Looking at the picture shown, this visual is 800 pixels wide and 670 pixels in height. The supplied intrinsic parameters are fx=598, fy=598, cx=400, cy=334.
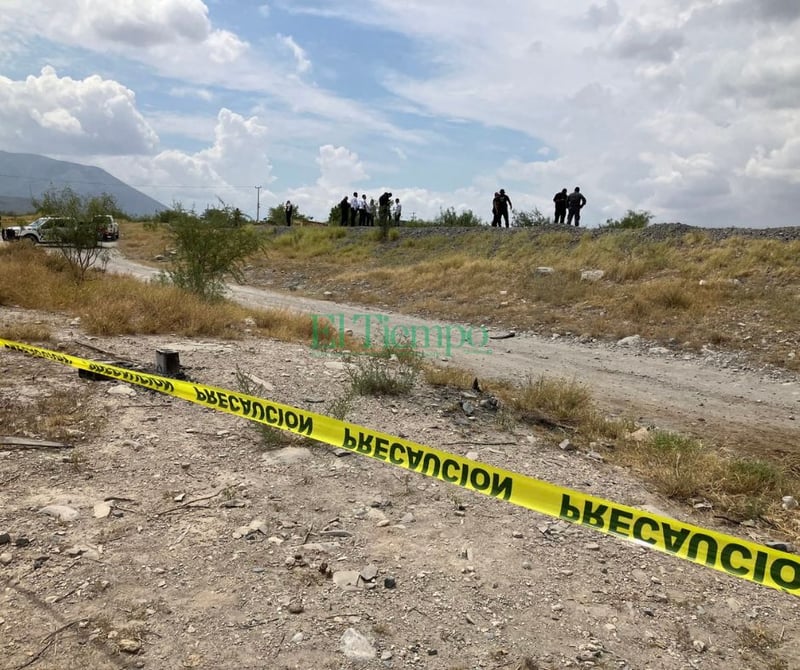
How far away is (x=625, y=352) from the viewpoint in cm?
988

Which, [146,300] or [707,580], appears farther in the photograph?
[146,300]

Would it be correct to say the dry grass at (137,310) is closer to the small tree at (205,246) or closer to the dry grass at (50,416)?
the small tree at (205,246)

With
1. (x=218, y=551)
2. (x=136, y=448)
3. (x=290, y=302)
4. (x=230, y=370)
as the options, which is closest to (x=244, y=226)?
(x=290, y=302)

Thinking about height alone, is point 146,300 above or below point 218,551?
above

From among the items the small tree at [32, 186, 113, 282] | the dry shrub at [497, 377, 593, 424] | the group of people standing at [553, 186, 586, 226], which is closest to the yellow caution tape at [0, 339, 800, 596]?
the dry shrub at [497, 377, 593, 424]

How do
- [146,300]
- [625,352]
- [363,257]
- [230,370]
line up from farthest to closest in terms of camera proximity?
[363,257] < [625,352] < [146,300] < [230,370]

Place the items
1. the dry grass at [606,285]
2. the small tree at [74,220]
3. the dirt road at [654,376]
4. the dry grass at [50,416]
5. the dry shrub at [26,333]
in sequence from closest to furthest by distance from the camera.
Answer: the dry grass at [50,416], the dirt road at [654,376], the dry shrub at [26,333], the dry grass at [606,285], the small tree at [74,220]

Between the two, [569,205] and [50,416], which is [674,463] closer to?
[50,416]

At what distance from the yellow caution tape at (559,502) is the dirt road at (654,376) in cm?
319

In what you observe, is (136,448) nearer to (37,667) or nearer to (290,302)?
(37,667)

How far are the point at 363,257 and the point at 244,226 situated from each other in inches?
395

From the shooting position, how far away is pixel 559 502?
2938mm

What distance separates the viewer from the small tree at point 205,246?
1144cm

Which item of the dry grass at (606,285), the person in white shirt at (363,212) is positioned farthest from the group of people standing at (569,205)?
the person in white shirt at (363,212)
